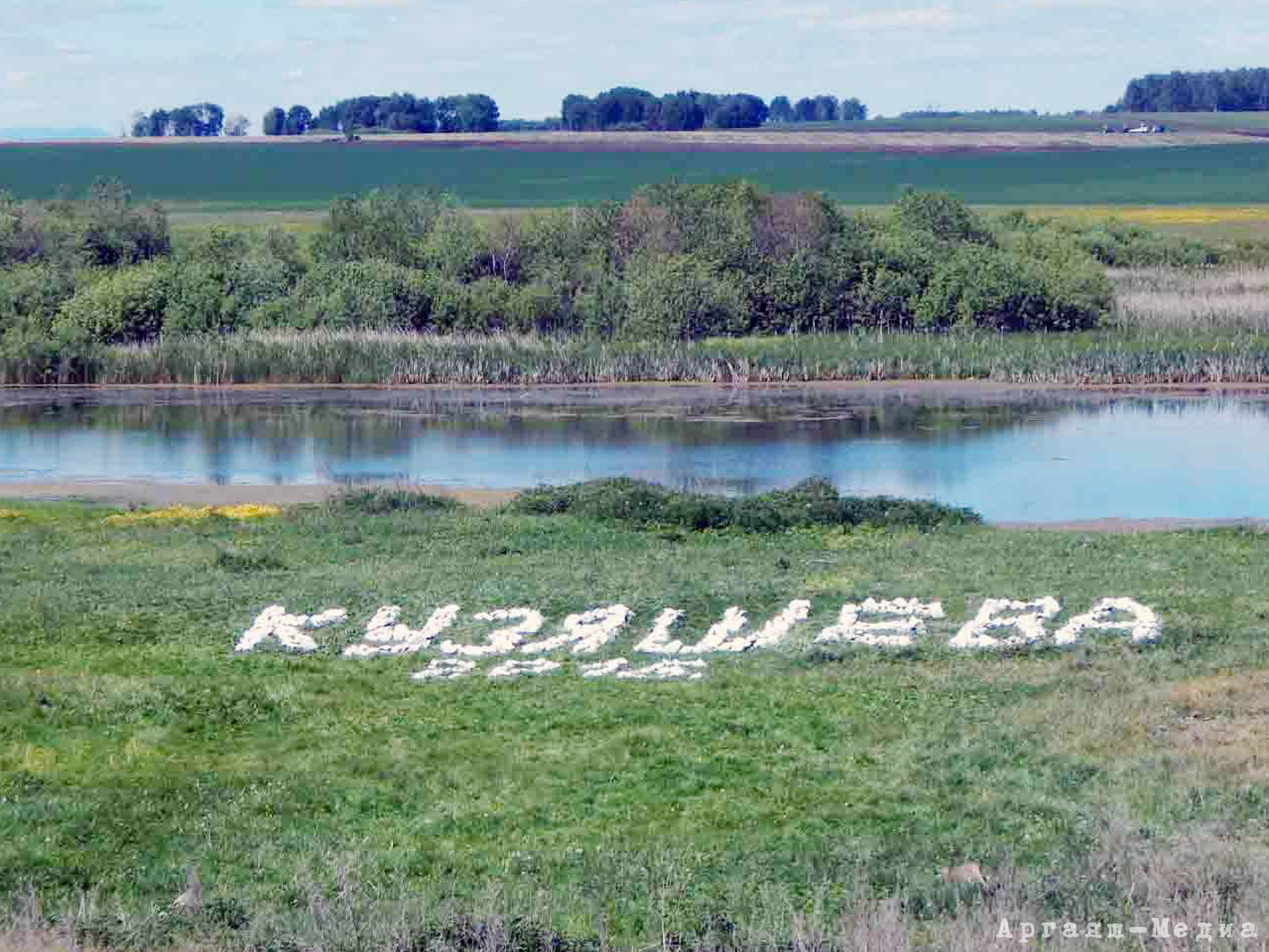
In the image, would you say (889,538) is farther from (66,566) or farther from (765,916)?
(765,916)

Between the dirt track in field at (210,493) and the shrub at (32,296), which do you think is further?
the shrub at (32,296)

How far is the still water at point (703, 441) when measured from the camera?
3822 centimetres

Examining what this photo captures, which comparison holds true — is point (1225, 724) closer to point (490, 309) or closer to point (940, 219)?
point (490, 309)

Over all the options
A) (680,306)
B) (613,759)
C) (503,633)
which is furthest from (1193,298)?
(613,759)

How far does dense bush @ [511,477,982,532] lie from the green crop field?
3285 inches

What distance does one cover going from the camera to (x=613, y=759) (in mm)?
15469

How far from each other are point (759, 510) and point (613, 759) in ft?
46.3

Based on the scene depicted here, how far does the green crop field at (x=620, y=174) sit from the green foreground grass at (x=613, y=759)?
9244 centimetres

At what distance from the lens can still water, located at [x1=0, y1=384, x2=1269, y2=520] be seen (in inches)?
1505

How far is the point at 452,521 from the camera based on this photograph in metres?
29.7

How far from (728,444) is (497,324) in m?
21.1

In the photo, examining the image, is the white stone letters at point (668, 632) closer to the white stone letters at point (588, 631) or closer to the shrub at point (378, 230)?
the white stone letters at point (588, 631)

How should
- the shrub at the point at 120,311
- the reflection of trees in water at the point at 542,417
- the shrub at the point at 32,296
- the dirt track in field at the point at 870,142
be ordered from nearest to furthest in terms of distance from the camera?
1. the reflection of trees in water at the point at 542,417
2. the shrub at the point at 120,311
3. the shrub at the point at 32,296
4. the dirt track in field at the point at 870,142

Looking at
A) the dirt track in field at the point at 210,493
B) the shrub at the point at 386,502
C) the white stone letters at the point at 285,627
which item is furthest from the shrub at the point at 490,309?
the white stone letters at the point at 285,627
